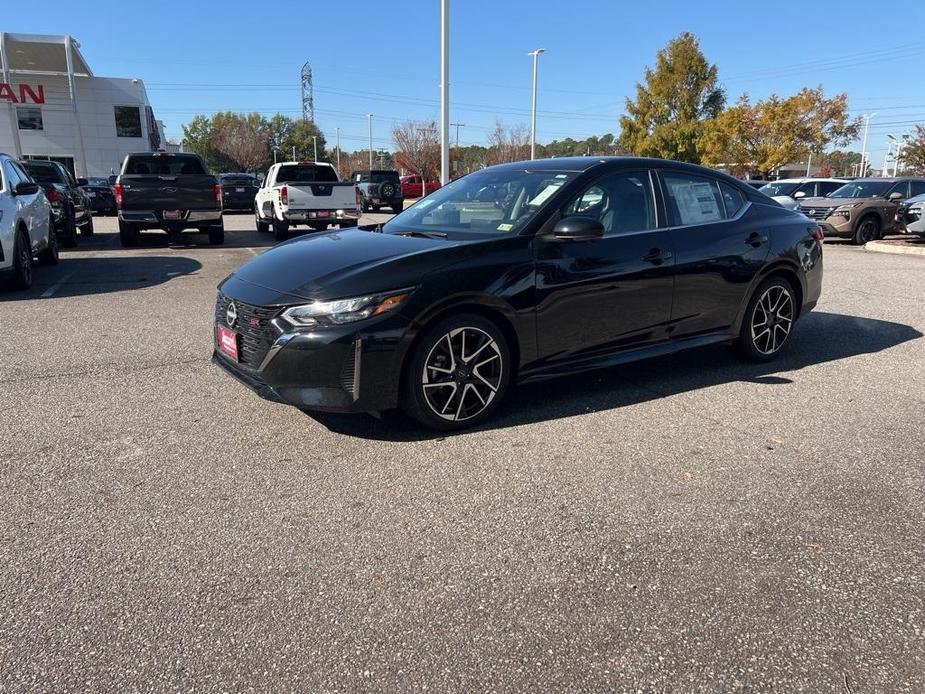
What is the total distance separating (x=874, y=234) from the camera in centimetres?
1697

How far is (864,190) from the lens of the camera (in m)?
17.5

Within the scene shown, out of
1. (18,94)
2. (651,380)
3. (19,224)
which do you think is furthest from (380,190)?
(651,380)

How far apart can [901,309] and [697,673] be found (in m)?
7.58

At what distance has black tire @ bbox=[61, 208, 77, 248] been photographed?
14.0 m

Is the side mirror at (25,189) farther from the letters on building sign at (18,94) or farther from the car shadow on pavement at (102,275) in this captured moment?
the letters on building sign at (18,94)

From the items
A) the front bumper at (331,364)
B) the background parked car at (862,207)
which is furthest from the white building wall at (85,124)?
the front bumper at (331,364)

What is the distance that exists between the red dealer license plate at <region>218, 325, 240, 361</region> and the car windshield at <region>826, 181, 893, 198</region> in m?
17.5

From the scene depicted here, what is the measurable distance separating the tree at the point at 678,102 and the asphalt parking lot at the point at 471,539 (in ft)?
121

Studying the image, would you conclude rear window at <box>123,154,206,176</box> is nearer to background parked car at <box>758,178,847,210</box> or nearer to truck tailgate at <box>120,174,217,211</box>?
truck tailgate at <box>120,174,217,211</box>

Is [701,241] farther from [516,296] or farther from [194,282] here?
[194,282]

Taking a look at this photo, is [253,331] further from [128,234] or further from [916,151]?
[916,151]

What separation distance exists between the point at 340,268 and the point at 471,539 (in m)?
1.76

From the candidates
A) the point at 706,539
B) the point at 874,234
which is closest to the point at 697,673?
the point at 706,539

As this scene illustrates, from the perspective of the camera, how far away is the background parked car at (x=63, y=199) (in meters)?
13.5
